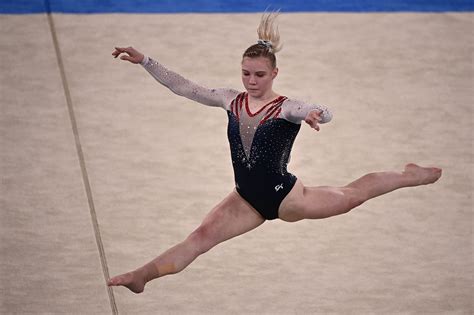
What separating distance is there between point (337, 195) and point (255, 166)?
17.9 inches

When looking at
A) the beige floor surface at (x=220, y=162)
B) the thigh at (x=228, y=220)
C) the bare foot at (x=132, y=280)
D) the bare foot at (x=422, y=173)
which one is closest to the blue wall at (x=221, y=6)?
the beige floor surface at (x=220, y=162)

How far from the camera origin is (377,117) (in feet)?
28.1

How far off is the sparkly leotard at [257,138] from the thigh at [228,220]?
4cm

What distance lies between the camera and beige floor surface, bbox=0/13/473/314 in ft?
22.5

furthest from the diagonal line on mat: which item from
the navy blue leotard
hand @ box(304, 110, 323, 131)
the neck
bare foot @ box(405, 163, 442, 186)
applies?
hand @ box(304, 110, 323, 131)

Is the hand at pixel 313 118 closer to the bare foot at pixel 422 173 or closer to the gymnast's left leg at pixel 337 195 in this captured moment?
the gymnast's left leg at pixel 337 195

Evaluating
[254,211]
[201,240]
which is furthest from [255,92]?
[201,240]

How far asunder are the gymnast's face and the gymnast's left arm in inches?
5.3

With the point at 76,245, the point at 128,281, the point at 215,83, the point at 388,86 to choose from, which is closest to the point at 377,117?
the point at 388,86

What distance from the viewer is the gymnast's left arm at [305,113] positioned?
5113 mm

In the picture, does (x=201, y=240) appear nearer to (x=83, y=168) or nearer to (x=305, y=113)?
(x=305, y=113)

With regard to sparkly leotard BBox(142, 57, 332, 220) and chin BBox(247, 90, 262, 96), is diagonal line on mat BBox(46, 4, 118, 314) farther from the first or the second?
chin BBox(247, 90, 262, 96)

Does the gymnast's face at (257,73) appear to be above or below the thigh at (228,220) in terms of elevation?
above

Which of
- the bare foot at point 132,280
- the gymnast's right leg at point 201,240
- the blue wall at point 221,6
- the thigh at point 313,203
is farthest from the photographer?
the blue wall at point 221,6
